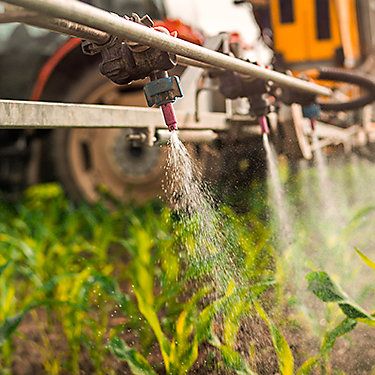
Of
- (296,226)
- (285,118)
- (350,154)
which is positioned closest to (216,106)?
(285,118)

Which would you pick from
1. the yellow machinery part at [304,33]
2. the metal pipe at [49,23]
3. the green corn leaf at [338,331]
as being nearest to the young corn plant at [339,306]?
the green corn leaf at [338,331]

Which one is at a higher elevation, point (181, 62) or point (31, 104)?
point (181, 62)

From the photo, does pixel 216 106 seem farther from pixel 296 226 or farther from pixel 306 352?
pixel 306 352

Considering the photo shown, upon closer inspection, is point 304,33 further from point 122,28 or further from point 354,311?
point 122,28

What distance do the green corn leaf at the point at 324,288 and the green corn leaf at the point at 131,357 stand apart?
0.42m

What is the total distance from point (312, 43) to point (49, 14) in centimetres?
385

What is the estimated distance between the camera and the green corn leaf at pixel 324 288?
5.53 feet

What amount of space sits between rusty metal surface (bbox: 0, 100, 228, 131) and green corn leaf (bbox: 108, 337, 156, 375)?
526 mm

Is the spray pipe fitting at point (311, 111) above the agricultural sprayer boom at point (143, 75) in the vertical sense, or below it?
above

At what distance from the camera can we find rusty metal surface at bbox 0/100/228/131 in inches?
59.2

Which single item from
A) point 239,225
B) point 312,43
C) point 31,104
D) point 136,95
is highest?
point 312,43

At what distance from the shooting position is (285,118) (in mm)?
2885

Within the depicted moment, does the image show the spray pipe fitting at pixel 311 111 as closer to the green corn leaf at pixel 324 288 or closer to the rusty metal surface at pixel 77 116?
the rusty metal surface at pixel 77 116

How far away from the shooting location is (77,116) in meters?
Answer: 1.73
